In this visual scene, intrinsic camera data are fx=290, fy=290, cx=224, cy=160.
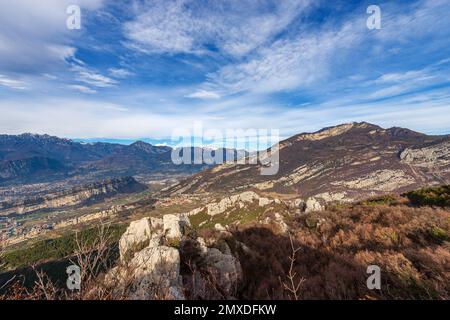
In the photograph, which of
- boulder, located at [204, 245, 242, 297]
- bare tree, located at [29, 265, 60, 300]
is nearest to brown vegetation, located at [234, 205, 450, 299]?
boulder, located at [204, 245, 242, 297]

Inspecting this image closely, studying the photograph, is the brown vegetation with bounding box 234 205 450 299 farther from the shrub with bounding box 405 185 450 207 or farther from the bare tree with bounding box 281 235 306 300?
the shrub with bounding box 405 185 450 207

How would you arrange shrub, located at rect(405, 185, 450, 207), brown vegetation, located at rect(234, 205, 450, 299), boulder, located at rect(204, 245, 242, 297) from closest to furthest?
1. brown vegetation, located at rect(234, 205, 450, 299)
2. boulder, located at rect(204, 245, 242, 297)
3. shrub, located at rect(405, 185, 450, 207)

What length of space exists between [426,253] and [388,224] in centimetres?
1124

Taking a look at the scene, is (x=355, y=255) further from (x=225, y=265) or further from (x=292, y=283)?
(x=292, y=283)

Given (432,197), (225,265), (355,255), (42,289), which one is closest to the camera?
(42,289)

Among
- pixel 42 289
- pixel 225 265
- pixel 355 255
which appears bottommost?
pixel 225 265

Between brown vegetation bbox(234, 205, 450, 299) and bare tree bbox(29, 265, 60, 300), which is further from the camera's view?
A: brown vegetation bbox(234, 205, 450, 299)

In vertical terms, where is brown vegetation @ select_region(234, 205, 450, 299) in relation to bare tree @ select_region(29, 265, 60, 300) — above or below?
below

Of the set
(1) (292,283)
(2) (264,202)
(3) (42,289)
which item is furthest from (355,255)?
(2) (264,202)

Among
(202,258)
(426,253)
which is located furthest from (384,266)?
(202,258)

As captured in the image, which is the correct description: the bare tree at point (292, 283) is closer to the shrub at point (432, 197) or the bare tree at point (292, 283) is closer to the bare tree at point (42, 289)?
the bare tree at point (42, 289)
